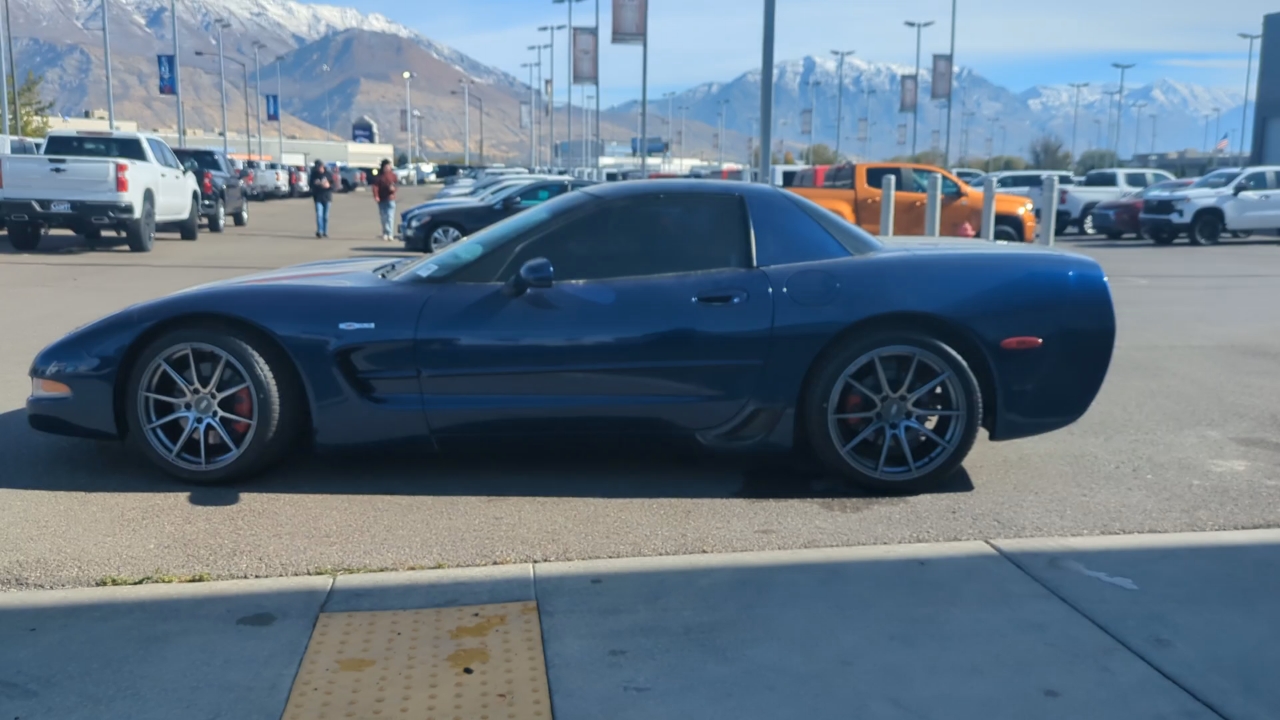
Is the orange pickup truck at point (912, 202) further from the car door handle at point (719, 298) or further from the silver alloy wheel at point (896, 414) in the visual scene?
the car door handle at point (719, 298)

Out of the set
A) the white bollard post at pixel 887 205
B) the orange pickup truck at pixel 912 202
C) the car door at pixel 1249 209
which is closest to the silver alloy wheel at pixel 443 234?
the orange pickup truck at pixel 912 202

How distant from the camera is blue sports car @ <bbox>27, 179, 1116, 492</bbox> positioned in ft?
16.3

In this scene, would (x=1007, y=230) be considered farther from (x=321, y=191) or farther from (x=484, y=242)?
(x=484, y=242)

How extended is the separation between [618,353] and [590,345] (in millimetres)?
124

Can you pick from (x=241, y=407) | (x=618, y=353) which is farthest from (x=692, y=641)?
(x=241, y=407)

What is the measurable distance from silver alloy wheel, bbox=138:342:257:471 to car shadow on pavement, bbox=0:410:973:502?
180mm

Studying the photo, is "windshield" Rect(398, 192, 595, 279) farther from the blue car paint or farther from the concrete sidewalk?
the concrete sidewalk

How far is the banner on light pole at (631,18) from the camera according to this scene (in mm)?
24031

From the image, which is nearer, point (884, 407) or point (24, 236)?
point (884, 407)

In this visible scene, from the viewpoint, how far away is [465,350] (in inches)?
195

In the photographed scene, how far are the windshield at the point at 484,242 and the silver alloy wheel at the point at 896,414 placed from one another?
148 cm

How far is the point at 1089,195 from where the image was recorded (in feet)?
90.7

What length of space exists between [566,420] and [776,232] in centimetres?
126

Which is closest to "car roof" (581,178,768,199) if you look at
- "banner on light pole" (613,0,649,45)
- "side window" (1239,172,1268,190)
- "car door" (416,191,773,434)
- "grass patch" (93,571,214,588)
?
"car door" (416,191,773,434)
